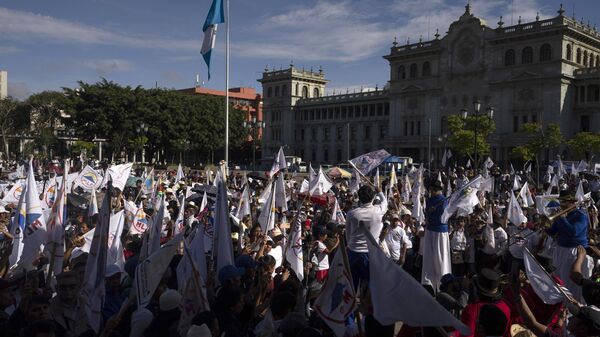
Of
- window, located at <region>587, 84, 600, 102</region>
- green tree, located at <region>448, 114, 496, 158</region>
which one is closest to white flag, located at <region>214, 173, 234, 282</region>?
green tree, located at <region>448, 114, 496, 158</region>

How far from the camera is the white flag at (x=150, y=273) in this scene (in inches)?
188

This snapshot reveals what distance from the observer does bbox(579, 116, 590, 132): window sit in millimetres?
54844

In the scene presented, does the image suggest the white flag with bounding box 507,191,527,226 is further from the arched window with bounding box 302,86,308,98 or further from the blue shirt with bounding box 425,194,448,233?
the arched window with bounding box 302,86,308,98

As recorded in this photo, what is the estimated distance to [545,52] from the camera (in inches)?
2237

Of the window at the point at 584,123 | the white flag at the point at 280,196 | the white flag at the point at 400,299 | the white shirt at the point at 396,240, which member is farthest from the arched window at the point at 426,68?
the white flag at the point at 400,299

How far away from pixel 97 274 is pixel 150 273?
58 centimetres

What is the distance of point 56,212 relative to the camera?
7.23 metres

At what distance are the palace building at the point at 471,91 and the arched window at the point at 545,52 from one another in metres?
0.10

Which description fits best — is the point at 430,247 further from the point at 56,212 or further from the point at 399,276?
the point at 56,212

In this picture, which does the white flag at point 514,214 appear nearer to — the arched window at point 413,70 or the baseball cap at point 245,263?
the baseball cap at point 245,263

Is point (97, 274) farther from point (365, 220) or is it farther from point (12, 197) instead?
point (12, 197)

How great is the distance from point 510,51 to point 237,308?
201 ft

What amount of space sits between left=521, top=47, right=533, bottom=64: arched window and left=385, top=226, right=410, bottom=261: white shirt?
5469 centimetres

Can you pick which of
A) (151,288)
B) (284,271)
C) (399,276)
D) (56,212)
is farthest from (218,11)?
(399,276)
